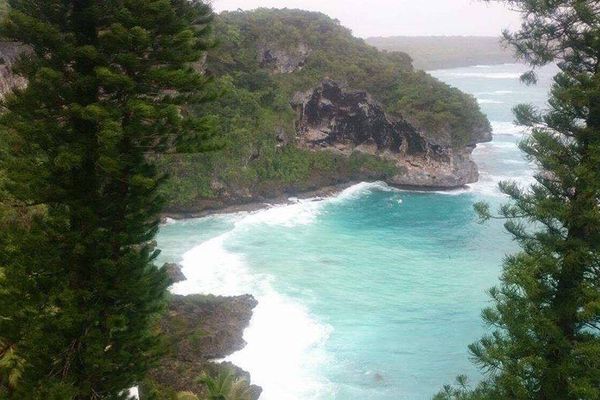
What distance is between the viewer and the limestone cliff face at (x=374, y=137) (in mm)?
42938

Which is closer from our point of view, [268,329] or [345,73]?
[268,329]

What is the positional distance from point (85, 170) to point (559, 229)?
7.41 metres

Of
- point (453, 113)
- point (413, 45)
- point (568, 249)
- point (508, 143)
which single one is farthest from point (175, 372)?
point (413, 45)

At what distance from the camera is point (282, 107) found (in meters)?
42.0

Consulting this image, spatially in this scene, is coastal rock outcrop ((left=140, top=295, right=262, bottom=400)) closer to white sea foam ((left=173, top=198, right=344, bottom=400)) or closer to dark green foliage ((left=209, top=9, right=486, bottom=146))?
white sea foam ((left=173, top=198, right=344, bottom=400))

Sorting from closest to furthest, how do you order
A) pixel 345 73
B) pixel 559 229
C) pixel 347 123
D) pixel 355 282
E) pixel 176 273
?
1. pixel 559 229
2. pixel 176 273
3. pixel 355 282
4. pixel 347 123
5. pixel 345 73

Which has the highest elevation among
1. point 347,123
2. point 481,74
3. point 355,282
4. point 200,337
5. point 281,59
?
point 281,59

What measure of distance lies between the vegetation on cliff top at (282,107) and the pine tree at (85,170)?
2566cm

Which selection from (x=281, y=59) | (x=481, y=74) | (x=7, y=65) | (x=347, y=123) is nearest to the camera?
(x=7, y=65)

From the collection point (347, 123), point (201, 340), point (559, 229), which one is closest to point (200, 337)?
point (201, 340)

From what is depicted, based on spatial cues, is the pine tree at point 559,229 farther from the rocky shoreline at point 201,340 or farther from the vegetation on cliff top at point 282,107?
the vegetation on cliff top at point 282,107

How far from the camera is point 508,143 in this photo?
191ft

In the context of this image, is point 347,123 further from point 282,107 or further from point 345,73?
point 282,107

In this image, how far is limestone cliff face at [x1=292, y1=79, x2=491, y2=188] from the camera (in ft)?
141
